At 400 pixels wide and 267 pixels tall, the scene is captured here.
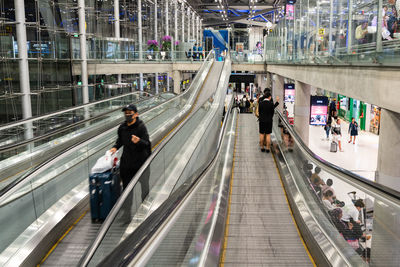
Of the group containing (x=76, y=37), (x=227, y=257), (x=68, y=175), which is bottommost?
(x=227, y=257)

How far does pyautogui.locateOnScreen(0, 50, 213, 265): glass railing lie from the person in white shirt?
12.0 feet

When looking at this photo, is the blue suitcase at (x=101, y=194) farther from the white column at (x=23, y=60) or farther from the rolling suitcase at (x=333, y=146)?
the rolling suitcase at (x=333, y=146)

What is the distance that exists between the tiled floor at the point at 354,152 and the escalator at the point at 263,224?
9.86 m

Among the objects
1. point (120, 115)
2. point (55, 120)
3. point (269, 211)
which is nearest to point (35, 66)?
point (120, 115)

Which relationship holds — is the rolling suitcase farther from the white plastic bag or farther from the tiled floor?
the white plastic bag

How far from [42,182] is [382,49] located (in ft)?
20.0

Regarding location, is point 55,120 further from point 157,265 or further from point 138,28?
point 138,28

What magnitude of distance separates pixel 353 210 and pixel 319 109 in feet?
60.8

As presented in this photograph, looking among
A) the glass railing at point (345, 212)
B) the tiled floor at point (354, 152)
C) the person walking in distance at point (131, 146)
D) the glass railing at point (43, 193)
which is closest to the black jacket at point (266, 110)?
the glass railing at point (345, 212)

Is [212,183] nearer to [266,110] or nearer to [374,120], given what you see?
[266,110]

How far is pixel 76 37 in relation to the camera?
23844 mm

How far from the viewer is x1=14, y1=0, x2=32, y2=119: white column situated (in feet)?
54.7

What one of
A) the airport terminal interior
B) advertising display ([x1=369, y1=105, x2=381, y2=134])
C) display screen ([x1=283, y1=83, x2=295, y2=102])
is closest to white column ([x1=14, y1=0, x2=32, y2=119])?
the airport terminal interior

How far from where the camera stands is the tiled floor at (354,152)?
1810 cm
